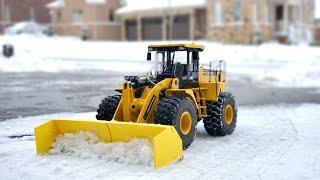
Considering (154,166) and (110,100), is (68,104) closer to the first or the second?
(110,100)

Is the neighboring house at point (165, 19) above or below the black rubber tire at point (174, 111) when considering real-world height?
above

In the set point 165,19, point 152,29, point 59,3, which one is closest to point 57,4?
point 59,3

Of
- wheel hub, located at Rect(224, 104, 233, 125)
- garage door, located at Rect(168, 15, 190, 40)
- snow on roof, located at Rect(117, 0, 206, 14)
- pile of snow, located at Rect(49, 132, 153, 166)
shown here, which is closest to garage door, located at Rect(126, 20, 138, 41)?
snow on roof, located at Rect(117, 0, 206, 14)

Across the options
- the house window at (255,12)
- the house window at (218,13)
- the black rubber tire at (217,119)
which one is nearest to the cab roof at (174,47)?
the black rubber tire at (217,119)

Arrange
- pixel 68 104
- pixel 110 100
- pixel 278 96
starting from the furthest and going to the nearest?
1. pixel 278 96
2. pixel 68 104
3. pixel 110 100

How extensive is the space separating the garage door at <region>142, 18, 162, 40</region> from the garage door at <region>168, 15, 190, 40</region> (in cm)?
187

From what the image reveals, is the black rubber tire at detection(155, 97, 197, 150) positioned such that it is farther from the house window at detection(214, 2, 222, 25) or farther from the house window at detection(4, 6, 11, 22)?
the house window at detection(4, 6, 11, 22)

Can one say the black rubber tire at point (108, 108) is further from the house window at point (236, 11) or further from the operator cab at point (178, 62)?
the house window at point (236, 11)

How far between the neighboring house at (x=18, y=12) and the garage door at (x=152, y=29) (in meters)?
15.0

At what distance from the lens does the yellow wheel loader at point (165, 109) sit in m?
9.02

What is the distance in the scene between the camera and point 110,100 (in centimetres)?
1093

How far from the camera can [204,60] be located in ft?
119

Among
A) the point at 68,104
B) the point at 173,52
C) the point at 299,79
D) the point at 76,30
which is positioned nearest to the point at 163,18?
the point at 76,30

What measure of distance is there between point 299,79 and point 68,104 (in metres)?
12.4
